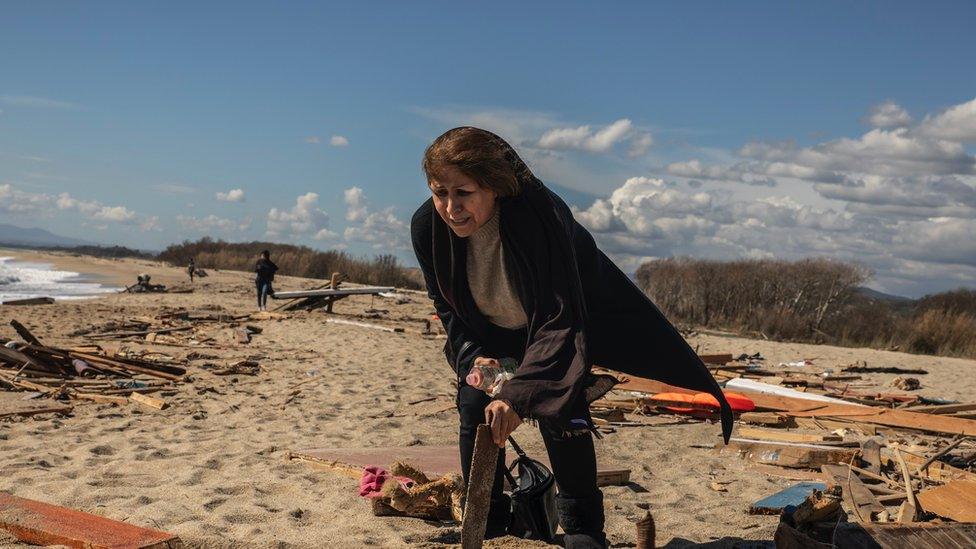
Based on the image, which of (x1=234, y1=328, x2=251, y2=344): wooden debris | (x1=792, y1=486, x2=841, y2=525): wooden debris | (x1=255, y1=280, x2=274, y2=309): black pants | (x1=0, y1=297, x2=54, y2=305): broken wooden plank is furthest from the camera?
(x1=0, y1=297, x2=54, y2=305): broken wooden plank

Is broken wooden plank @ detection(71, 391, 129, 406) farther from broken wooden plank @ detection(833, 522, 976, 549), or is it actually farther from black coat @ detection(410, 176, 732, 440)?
broken wooden plank @ detection(833, 522, 976, 549)

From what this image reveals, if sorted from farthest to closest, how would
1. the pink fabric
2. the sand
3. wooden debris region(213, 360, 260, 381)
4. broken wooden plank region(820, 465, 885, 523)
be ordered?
1. wooden debris region(213, 360, 260, 381)
2. the pink fabric
3. broken wooden plank region(820, 465, 885, 523)
4. the sand

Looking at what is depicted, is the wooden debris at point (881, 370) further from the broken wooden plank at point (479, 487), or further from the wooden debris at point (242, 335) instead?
the broken wooden plank at point (479, 487)

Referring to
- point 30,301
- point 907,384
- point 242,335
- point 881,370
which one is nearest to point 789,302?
point 881,370

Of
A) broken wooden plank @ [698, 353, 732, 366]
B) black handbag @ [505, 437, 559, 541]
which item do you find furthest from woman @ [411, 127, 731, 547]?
broken wooden plank @ [698, 353, 732, 366]

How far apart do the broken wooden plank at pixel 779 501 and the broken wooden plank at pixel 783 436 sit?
1.77 meters

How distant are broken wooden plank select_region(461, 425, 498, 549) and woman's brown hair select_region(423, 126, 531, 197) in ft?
3.04

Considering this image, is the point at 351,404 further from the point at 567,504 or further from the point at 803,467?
the point at 567,504

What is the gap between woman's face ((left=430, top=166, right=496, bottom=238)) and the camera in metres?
3.10

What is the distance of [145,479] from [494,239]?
10.5 ft

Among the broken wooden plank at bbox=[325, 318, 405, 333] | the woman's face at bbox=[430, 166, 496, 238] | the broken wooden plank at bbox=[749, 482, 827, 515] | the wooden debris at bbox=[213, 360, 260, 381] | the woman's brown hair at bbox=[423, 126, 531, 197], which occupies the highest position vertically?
the woman's brown hair at bbox=[423, 126, 531, 197]

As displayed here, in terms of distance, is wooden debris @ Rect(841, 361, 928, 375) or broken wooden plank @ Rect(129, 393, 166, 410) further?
wooden debris @ Rect(841, 361, 928, 375)

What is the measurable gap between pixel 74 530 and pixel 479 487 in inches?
74.2

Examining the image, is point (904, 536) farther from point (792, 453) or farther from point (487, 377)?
point (792, 453)
